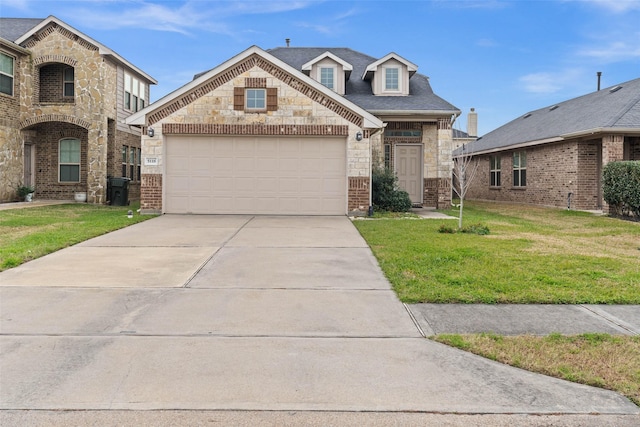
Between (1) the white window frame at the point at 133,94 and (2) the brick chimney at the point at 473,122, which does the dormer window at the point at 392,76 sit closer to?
(1) the white window frame at the point at 133,94

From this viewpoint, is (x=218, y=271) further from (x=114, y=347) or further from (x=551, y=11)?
(x=551, y=11)

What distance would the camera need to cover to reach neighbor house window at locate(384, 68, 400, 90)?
69.1ft

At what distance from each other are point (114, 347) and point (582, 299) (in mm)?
5145

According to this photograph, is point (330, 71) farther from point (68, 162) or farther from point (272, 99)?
point (68, 162)

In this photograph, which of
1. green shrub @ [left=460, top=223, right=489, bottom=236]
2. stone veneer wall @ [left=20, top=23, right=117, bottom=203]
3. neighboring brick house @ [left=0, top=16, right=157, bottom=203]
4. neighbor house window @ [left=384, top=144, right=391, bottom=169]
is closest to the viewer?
green shrub @ [left=460, top=223, right=489, bottom=236]

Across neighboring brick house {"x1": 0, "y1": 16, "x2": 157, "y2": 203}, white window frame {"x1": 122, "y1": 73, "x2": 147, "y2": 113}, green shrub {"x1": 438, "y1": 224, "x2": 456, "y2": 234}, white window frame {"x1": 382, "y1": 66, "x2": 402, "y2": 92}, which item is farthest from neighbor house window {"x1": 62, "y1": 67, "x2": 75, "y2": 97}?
green shrub {"x1": 438, "y1": 224, "x2": 456, "y2": 234}

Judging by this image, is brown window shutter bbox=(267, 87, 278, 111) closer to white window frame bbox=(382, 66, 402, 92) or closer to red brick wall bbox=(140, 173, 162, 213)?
Answer: red brick wall bbox=(140, 173, 162, 213)

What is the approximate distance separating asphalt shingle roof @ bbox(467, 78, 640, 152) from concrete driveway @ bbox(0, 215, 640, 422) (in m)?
14.3

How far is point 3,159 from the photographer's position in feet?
63.5

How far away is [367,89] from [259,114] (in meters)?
7.16

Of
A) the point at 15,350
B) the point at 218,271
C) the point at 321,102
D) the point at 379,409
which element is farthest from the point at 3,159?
the point at 379,409

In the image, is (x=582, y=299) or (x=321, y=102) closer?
(x=582, y=299)

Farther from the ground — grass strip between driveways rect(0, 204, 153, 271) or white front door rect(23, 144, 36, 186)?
white front door rect(23, 144, 36, 186)

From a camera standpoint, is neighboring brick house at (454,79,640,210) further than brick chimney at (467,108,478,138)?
No
